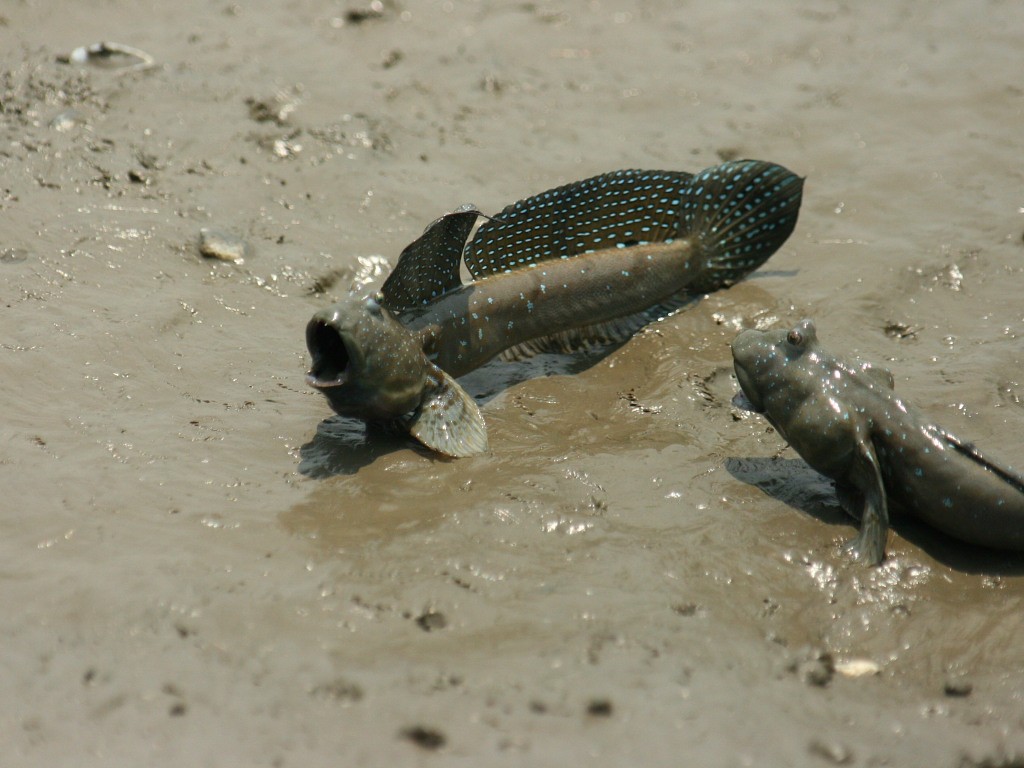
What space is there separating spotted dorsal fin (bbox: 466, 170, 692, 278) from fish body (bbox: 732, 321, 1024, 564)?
4.25 ft

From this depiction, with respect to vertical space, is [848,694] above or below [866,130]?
below

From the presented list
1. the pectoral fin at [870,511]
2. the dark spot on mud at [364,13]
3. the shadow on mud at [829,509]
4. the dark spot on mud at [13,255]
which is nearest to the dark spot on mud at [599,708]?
the pectoral fin at [870,511]

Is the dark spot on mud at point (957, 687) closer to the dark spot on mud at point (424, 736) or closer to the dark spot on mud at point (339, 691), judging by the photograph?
the dark spot on mud at point (424, 736)

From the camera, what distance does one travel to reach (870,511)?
3.51 meters

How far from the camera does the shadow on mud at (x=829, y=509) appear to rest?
356 centimetres

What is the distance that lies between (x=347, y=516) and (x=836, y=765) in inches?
69.1

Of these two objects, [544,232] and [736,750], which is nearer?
[736,750]

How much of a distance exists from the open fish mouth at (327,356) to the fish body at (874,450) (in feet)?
4.98

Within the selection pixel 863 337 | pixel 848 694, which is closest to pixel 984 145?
pixel 863 337

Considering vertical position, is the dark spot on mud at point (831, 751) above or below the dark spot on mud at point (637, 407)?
above

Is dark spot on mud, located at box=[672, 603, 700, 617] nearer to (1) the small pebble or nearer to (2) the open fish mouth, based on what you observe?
(2) the open fish mouth

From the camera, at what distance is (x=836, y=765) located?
2740 mm

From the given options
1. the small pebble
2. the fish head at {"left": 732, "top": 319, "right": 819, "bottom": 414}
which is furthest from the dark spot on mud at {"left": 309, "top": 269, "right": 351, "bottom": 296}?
the fish head at {"left": 732, "top": 319, "right": 819, "bottom": 414}

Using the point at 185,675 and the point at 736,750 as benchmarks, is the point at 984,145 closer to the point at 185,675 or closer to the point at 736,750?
the point at 736,750
